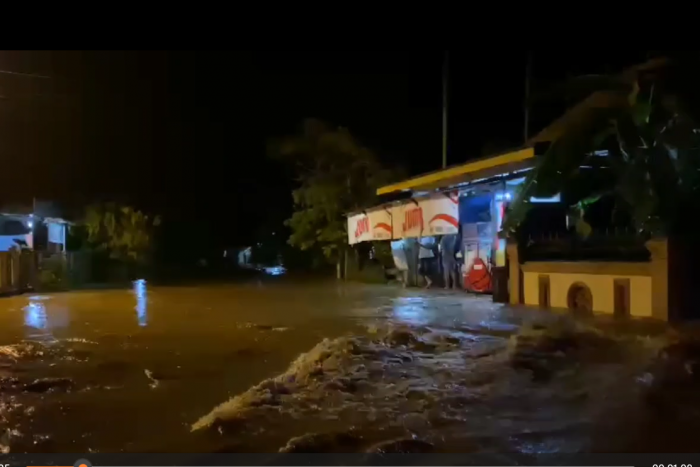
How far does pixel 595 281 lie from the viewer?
16.6 m

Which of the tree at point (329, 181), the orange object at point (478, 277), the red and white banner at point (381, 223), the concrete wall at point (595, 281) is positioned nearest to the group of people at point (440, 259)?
the red and white banner at point (381, 223)

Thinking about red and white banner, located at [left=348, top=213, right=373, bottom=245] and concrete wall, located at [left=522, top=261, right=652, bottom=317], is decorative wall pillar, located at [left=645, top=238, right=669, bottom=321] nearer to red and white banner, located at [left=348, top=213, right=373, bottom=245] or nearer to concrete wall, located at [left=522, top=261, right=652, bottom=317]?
concrete wall, located at [left=522, top=261, right=652, bottom=317]

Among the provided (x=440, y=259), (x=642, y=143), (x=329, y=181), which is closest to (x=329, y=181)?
(x=329, y=181)

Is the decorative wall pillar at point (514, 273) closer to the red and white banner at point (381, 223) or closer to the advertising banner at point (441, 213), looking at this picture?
the advertising banner at point (441, 213)

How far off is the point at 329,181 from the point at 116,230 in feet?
40.5

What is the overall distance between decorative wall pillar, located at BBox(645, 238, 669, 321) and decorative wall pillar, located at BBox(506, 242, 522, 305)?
4971 mm

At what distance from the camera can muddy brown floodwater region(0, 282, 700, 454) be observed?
6496 millimetres

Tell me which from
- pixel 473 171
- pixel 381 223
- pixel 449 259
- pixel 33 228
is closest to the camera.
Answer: pixel 473 171

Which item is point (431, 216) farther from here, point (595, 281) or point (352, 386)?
point (352, 386)

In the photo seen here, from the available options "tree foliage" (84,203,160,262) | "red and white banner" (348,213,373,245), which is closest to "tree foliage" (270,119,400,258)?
"red and white banner" (348,213,373,245)

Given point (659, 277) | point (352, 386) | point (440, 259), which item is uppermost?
point (440, 259)

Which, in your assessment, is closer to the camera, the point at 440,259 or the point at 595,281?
the point at 595,281

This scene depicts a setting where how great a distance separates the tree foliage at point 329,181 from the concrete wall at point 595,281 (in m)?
17.4

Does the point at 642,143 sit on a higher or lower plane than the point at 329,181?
lower
